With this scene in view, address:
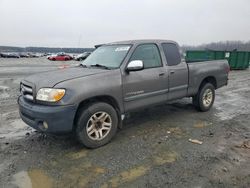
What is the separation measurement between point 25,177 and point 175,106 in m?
4.90

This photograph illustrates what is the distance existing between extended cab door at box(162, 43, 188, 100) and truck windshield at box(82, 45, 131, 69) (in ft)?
3.61

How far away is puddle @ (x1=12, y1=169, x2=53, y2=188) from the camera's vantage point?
3.32 m

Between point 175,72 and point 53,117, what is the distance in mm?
3001

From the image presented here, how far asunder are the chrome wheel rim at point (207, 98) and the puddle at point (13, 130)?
14.4 ft

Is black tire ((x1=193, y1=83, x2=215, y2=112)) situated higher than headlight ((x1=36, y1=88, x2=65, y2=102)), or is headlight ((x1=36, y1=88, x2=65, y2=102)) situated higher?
headlight ((x1=36, y1=88, x2=65, y2=102))

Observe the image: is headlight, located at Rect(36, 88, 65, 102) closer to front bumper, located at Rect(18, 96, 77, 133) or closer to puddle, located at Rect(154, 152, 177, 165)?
front bumper, located at Rect(18, 96, 77, 133)

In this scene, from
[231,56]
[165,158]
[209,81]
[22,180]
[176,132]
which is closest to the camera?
[22,180]

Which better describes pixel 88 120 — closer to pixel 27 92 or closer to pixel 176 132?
pixel 27 92

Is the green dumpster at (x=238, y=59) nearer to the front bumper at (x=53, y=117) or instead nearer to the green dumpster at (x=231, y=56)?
the green dumpster at (x=231, y=56)

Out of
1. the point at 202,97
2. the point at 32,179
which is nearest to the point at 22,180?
the point at 32,179

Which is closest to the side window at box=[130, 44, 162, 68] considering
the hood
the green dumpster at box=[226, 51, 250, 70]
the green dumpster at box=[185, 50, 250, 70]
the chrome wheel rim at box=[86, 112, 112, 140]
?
the hood

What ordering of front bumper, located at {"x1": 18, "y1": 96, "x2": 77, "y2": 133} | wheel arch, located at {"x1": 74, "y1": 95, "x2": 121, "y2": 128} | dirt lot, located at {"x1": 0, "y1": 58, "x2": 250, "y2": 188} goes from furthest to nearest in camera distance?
1. wheel arch, located at {"x1": 74, "y1": 95, "x2": 121, "y2": 128}
2. front bumper, located at {"x1": 18, "y1": 96, "x2": 77, "y2": 133}
3. dirt lot, located at {"x1": 0, "y1": 58, "x2": 250, "y2": 188}

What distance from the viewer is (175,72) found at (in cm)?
571

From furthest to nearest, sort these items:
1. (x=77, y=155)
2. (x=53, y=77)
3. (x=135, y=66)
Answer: (x=135, y=66), (x=53, y=77), (x=77, y=155)
